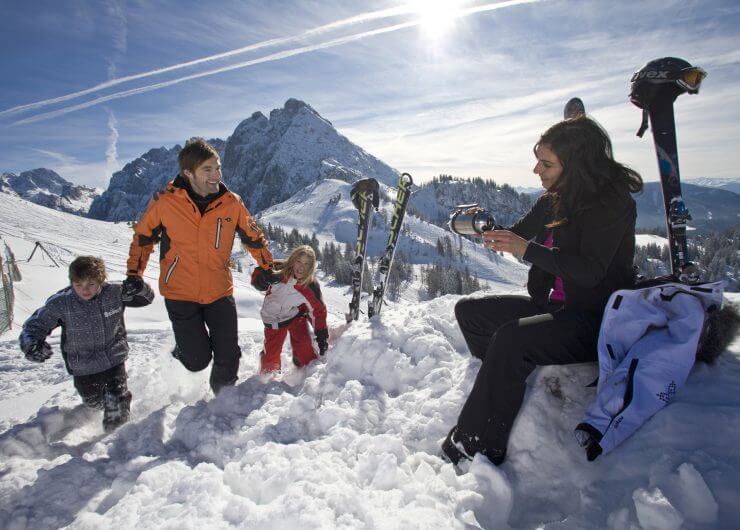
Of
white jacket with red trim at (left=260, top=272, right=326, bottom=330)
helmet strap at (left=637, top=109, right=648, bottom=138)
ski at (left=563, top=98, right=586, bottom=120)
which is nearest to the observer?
helmet strap at (left=637, top=109, right=648, bottom=138)

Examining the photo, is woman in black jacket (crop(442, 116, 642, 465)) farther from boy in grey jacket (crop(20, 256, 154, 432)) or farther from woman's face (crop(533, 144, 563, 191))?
boy in grey jacket (crop(20, 256, 154, 432))

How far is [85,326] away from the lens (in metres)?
3.96

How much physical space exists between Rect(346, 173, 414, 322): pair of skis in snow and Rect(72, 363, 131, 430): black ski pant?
11.1ft

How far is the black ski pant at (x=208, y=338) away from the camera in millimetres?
4379

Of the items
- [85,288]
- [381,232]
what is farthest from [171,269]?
[381,232]

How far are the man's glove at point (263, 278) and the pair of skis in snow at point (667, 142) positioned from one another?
13.6ft

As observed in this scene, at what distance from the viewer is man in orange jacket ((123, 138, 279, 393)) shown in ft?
13.4

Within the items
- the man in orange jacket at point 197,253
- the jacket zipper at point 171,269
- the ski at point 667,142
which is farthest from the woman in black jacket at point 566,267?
the jacket zipper at point 171,269

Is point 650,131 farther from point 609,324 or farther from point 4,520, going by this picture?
point 4,520

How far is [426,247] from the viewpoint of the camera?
13775 centimetres

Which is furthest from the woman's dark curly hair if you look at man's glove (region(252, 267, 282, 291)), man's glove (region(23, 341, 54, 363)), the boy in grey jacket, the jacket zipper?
man's glove (region(23, 341, 54, 363))

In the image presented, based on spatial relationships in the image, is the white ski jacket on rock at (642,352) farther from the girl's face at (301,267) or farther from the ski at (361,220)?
the ski at (361,220)

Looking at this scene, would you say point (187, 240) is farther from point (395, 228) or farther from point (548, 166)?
point (395, 228)

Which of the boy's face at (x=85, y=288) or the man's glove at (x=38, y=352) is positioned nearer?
the man's glove at (x=38, y=352)
